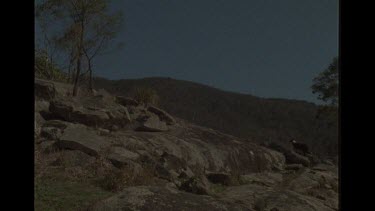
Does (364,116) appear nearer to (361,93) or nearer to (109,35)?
(361,93)

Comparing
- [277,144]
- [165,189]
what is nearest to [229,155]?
[277,144]

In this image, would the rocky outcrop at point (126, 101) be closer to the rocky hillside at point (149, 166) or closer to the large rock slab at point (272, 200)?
the rocky hillside at point (149, 166)

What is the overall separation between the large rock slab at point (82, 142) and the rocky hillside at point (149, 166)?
0.08 feet

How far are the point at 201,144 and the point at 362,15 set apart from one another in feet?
44.7

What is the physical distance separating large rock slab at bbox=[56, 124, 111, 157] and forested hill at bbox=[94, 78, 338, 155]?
21.0m

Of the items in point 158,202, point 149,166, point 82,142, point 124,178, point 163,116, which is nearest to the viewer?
point 158,202

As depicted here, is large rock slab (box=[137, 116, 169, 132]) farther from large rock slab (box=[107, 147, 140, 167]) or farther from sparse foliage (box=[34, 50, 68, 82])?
sparse foliage (box=[34, 50, 68, 82])

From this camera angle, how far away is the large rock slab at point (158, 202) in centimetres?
629

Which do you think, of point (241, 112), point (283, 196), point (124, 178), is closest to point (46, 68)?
point (124, 178)

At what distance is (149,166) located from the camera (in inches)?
416

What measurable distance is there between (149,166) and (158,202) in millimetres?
4126

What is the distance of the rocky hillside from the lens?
23.4 feet

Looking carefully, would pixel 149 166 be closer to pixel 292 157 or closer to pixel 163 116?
pixel 163 116

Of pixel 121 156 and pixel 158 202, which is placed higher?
pixel 121 156
